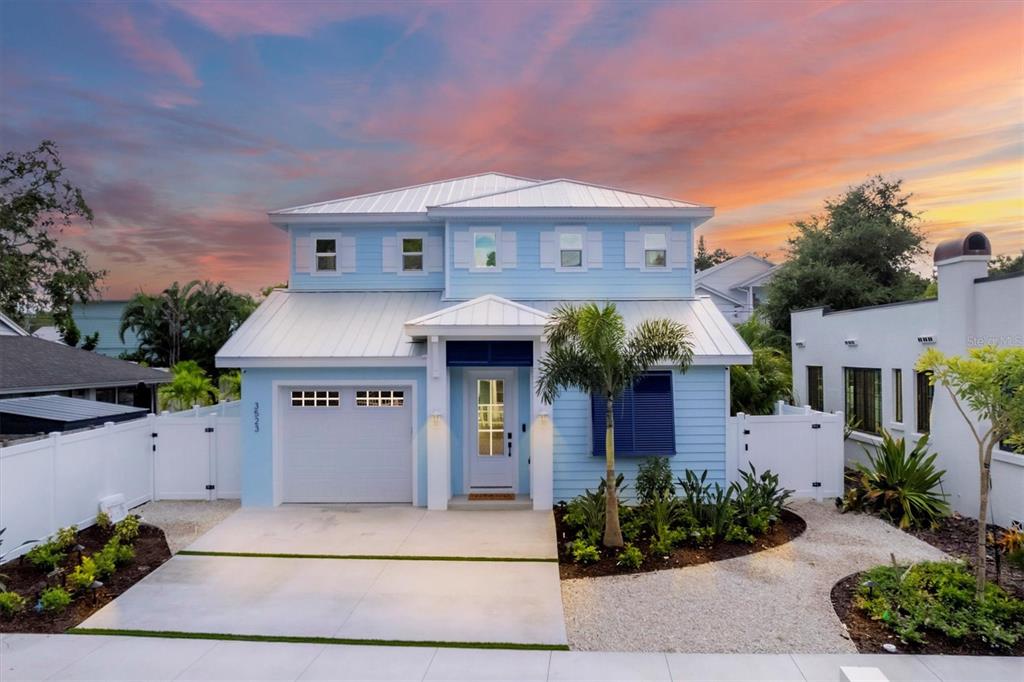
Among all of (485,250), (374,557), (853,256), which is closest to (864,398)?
(485,250)

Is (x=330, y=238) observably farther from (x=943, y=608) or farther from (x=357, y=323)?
(x=943, y=608)

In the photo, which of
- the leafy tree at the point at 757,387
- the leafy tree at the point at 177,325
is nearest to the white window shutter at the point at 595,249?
the leafy tree at the point at 757,387

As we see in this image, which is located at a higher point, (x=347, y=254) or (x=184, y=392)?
(x=347, y=254)

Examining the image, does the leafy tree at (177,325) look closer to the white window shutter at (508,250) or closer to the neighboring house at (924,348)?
the white window shutter at (508,250)

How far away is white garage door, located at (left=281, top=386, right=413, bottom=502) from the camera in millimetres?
11602

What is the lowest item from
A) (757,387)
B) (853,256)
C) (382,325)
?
(757,387)

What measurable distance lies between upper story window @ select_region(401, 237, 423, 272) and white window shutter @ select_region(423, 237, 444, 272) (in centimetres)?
15

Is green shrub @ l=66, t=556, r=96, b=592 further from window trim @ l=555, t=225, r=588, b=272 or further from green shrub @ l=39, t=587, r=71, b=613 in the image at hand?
window trim @ l=555, t=225, r=588, b=272

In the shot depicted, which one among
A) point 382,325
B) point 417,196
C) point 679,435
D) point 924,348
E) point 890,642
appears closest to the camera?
point 890,642

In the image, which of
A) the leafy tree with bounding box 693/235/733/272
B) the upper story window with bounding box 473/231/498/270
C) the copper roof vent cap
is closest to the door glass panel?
the upper story window with bounding box 473/231/498/270

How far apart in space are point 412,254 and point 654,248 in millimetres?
5707

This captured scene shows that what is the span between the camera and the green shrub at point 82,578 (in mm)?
7215

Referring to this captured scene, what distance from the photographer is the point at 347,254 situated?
1417 cm

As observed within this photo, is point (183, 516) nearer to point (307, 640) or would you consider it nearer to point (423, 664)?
point (307, 640)
